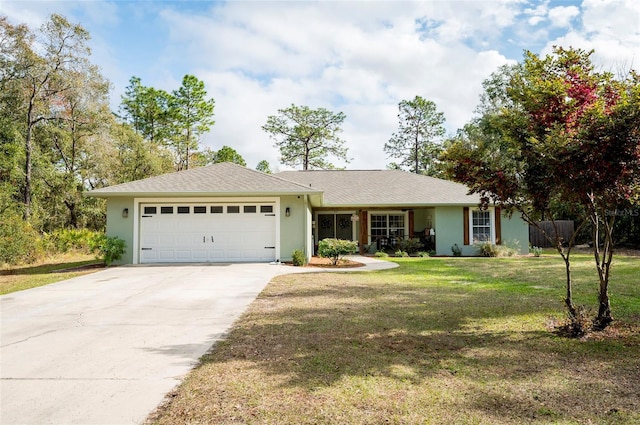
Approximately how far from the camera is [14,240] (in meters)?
13.9

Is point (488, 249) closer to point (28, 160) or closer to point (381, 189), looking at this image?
point (381, 189)

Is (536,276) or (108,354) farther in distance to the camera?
(536,276)

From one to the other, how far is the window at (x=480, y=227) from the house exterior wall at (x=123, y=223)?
1414cm

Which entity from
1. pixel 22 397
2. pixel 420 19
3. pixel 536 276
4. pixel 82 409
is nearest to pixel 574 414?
pixel 82 409

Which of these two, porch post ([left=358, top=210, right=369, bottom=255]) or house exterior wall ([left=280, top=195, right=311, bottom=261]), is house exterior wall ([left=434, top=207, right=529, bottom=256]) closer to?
porch post ([left=358, top=210, right=369, bottom=255])

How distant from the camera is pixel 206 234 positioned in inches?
540

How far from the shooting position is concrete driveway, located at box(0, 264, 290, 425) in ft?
10.5

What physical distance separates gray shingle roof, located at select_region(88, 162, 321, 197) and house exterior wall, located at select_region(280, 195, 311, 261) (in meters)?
0.65

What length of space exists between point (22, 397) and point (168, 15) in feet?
35.6

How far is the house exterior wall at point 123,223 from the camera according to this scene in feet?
44.6

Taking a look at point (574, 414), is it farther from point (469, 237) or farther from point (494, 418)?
point (469, 237)

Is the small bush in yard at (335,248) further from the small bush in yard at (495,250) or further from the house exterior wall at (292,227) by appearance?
the small bush in yard at (495,250)

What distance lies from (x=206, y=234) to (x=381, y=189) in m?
9.55

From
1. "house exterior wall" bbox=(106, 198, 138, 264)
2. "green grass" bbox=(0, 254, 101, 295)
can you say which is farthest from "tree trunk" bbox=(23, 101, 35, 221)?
"house exterior wall" bbox=(106, 198, 138, 264)
